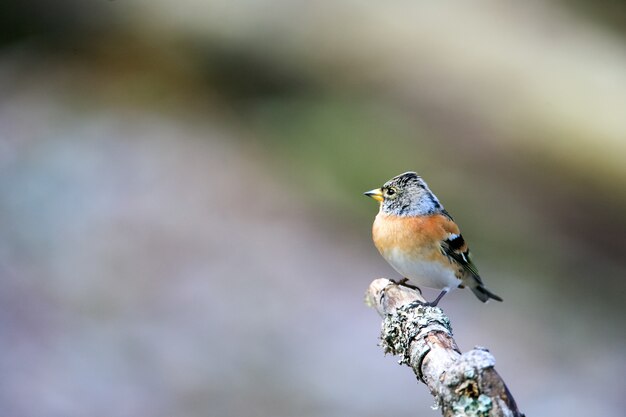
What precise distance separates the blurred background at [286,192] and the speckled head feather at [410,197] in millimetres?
2966

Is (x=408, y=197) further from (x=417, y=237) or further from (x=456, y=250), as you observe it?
(x=456, y=250)

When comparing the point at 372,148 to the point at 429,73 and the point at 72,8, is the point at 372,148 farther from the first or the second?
the point at 72,8

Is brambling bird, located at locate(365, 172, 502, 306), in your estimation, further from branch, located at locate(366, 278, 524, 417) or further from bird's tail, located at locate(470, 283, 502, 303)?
bird's tail, located at locate(470, 283, 502, 303)

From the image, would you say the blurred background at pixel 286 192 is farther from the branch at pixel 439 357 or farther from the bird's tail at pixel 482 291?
the branch at pixel 439 357

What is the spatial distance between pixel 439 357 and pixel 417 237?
147cm

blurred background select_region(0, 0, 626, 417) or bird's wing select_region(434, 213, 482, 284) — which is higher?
blurred background select_region(0, 0, 626, 417)

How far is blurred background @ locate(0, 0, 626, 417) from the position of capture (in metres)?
7.04

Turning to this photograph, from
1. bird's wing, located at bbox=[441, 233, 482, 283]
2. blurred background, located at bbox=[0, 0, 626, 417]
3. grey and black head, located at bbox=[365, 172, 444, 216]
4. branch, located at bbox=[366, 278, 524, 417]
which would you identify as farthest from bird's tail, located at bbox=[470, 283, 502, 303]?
blurred background, located at bbox=[0, 0, 626, 417]

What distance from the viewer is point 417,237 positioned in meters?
4.11

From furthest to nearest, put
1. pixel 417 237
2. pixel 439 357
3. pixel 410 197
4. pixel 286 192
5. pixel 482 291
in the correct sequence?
pixel 286 192
pixel 482 291
pixel 410 197
pixel 417 237
pixel 439 357

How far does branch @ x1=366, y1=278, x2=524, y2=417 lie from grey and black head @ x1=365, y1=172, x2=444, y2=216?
435 mm

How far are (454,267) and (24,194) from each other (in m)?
6.76

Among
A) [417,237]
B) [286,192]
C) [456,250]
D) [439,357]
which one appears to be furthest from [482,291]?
[286,192]

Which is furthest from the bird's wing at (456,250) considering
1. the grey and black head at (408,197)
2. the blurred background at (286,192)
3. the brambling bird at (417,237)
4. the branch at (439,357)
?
the blurred background at (286,192)
